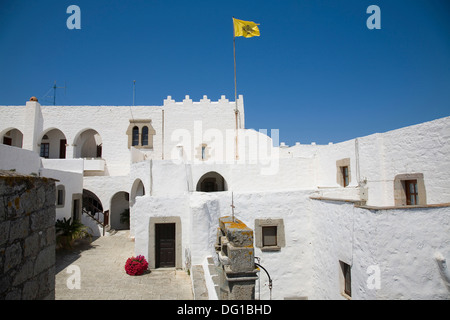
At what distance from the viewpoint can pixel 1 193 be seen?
2275mm

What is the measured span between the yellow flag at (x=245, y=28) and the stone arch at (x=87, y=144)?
1332 centimetres

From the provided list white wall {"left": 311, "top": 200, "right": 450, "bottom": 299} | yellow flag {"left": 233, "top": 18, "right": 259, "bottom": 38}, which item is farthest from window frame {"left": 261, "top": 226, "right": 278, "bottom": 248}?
yellow flag {"left": 233, "top": 18, "right": 259, "bottom": 38}

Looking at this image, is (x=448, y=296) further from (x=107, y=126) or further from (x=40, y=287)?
(x=107, y=126)

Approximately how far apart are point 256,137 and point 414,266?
38.3 ft

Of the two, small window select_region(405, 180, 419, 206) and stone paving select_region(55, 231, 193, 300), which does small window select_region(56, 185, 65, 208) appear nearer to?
stone paving select_region(55, 231, 193, 300)

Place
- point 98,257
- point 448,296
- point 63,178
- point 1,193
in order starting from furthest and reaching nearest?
point 63,178
point 98,257
point 448,296
point 1,193

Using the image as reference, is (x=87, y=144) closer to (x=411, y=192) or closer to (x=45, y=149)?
(x=45, y=149)

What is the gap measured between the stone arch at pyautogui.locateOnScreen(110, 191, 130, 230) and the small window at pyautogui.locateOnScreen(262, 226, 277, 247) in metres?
11.8

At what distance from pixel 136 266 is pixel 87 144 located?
1657 centimetres

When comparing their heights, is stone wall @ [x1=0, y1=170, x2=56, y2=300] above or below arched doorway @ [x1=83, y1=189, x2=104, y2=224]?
above

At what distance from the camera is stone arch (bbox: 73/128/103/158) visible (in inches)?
799

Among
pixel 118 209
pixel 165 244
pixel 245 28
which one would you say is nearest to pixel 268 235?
pixel 165 244

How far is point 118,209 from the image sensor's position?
18453mm
